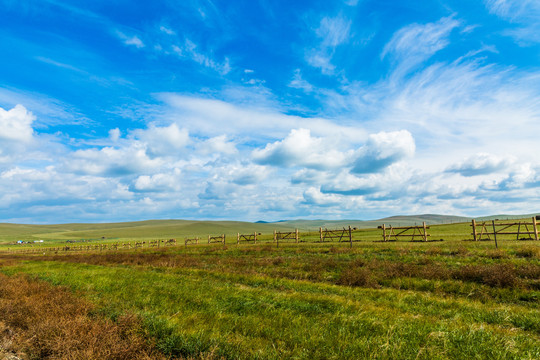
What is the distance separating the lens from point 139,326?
20.2 ft

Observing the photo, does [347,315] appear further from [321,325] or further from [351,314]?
[321,325]

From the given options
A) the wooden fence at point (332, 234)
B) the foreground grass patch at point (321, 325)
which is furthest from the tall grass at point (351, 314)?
the wooden fence at point (332, 234)

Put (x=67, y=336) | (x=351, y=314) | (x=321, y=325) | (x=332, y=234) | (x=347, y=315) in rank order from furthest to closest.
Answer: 1. (x=332, y=234)
2. (x=351, y=314)
3. (x=347, y=315)
4. (x=321, y=325)
5. (x=67, y=336)

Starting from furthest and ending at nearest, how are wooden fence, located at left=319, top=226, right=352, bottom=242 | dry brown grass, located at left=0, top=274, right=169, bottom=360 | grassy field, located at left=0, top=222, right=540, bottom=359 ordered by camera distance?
1. wooden fence, located at left=319, top=226, right=352, bottom=242
2. grassy field, located at left=0, top=222, right=540, bottom=359
3. dry brown grass, located at left=0, top=274, right=169, bottom=360

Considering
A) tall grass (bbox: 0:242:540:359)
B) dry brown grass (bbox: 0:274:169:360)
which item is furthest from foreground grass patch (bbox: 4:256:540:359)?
dry brown grass (bbox: 0:274:169:360)

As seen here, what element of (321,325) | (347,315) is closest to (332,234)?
(347,315)

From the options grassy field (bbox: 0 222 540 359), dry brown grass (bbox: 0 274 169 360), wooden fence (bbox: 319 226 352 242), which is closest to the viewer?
dry brown grass (bbox: 0 274 169 360)

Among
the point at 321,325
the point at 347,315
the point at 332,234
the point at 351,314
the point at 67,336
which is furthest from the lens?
the point at 332,234

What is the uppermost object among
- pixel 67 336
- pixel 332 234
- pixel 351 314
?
pixel 67 336

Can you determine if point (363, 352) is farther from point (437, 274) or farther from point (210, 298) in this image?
point (437, 274)

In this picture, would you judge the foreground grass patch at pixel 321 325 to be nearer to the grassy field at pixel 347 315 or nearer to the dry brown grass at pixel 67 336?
the grassy field at pixel 347 315

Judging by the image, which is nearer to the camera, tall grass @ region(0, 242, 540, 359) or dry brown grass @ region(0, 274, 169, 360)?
dry brown grass @ region(0, 274, 169, 360)

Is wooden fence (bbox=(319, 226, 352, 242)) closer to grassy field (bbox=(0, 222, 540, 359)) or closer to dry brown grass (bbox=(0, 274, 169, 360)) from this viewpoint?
grassy field (bbox=(0, 222, 540, 359))

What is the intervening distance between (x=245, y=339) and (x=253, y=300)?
3736 millimetres
